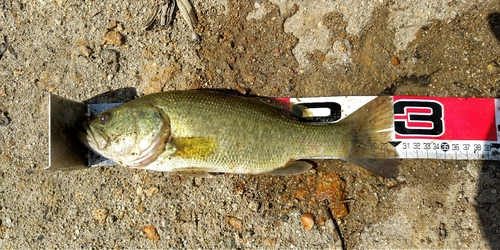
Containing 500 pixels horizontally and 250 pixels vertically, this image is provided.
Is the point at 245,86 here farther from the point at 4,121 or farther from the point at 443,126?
the point at 4,121

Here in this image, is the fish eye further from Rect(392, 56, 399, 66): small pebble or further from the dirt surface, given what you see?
Rect(392, 56, 399, 66): small pebble

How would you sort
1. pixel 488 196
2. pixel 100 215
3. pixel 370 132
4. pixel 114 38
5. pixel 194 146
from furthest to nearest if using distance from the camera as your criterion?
pixel 114 38, pixel 100 215, pixel 488 196, pixel 370 132, pixel 194 146

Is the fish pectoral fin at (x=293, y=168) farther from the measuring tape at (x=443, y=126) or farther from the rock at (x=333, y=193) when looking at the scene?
the measuring tape at (x=443, y=126)

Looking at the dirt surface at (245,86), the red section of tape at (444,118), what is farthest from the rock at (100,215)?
the red section of tape at (444,118)

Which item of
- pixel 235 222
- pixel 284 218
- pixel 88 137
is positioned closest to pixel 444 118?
pixel 284 218

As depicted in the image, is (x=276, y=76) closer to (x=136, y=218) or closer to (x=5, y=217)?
→ (x=136, y=218)

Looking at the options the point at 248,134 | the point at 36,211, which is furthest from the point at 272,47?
the point at 36,211
